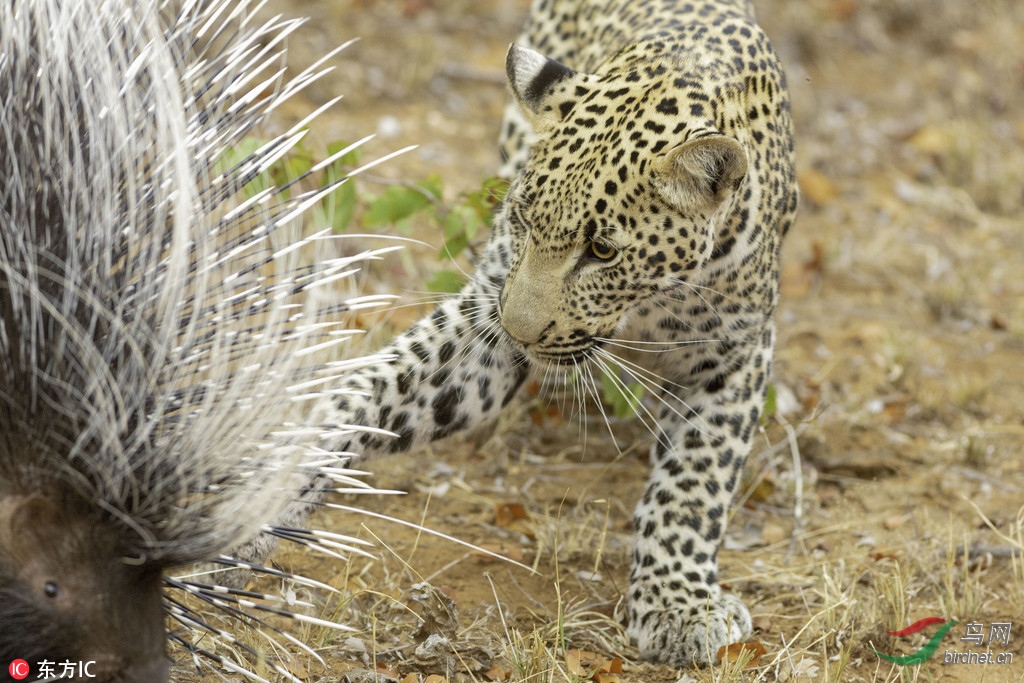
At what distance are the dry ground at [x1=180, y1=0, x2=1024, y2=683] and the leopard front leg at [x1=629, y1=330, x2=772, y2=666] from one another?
0.34ft

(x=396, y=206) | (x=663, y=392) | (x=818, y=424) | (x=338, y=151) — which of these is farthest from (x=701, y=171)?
(x=818, y=424)

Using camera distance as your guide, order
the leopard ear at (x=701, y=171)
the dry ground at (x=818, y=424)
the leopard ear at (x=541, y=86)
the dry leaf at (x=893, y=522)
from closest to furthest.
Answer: the leopard ear at (x=701, y=171) → the leopard ear at (x=541, y=86) → the dry ground at (x=818, y=424) → the dry leaf at (x=893, y=522)

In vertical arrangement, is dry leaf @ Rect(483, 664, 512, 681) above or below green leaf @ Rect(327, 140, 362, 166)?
below

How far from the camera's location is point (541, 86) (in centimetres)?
300

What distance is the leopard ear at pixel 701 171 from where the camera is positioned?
103 inches

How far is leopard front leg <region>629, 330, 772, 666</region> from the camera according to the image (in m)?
3.06

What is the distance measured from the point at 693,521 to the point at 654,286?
27.8 inches

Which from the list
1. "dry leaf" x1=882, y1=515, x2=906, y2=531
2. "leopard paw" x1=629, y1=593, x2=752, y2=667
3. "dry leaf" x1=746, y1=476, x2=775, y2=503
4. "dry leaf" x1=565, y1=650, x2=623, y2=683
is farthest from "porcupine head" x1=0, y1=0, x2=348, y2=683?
"dry leaf" x1=882, y1=515, x2=906, y2=531

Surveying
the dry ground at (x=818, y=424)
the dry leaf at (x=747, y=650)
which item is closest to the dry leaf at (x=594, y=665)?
the dry ground at (x=818, y=424)

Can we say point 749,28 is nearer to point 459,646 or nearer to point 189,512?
point 459,646

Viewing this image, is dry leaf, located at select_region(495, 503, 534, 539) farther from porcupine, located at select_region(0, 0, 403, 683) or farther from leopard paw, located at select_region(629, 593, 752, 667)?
porcupine, located at select_region(0, 0, 403, 683)

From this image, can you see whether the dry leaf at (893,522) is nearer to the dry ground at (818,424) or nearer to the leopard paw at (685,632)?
the dry ground at (818,424)

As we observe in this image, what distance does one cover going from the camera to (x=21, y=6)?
91.5 inches

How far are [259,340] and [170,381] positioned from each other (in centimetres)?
21
